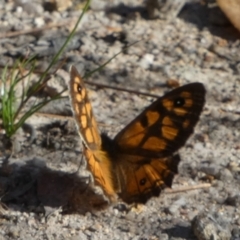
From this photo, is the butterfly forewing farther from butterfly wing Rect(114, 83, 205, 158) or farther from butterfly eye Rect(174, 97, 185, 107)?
butterfly eye Rect(174, 97, 185, 107)

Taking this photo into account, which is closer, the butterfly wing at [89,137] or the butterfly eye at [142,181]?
the butterfly wing at [89,137]

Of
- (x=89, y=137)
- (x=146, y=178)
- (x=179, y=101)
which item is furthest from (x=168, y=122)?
(x=89, y=137)

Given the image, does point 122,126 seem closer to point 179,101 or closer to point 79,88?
point 179,101

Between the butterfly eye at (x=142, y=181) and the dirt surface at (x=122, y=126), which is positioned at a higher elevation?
the butterfly eye at (x=142, y=181)

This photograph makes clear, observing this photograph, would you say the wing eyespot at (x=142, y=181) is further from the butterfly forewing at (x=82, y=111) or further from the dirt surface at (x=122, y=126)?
the butterfly forewing at (x=82, y=111)

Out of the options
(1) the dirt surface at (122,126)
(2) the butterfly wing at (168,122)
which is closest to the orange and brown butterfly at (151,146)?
(2) the butterfly wing at (168,122)

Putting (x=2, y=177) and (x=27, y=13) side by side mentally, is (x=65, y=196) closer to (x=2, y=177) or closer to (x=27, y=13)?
(x=2, y=177)
